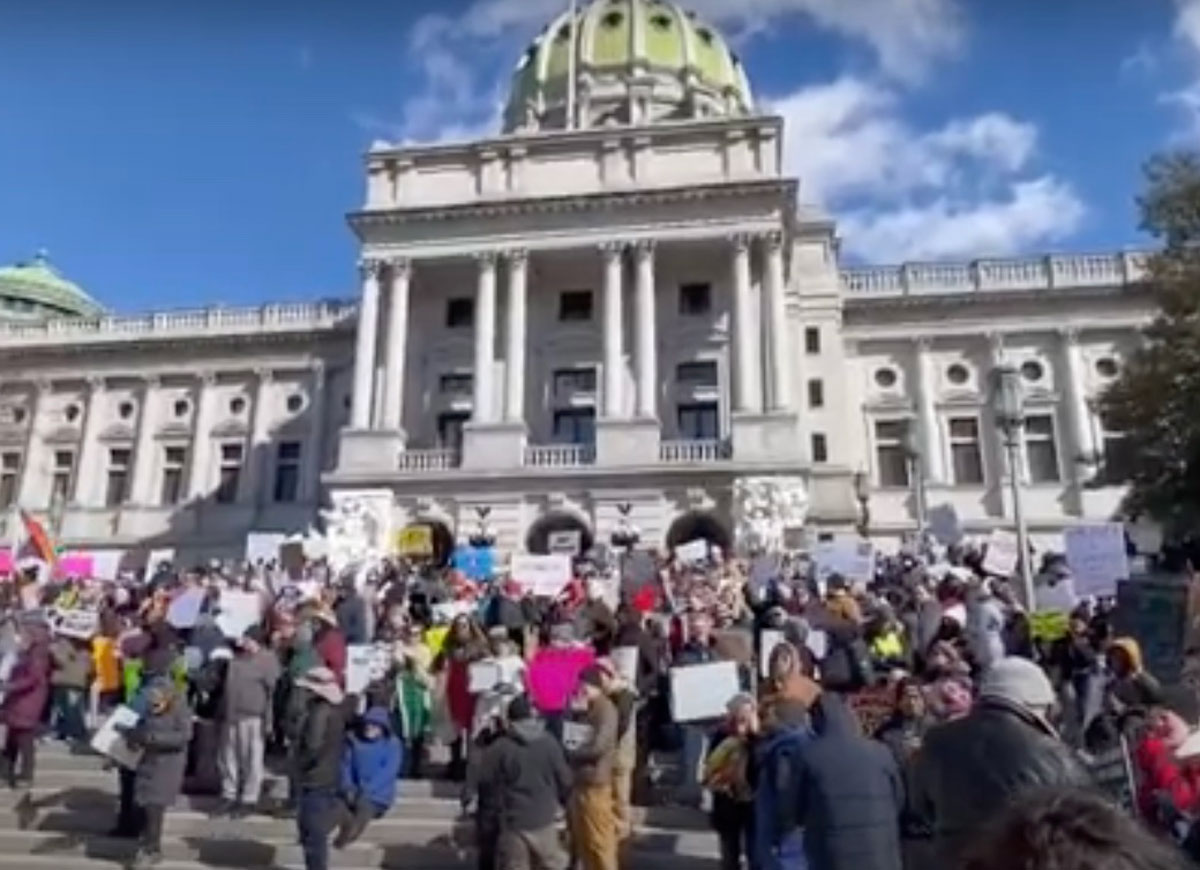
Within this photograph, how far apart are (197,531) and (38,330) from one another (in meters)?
13.3

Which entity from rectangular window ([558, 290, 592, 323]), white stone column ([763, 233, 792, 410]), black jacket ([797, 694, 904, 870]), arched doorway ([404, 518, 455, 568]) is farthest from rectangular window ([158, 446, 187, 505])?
black jacket ([797, 694, 904, 870])

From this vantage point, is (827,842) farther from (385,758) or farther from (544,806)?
(385,758)

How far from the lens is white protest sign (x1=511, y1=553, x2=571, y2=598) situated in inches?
731

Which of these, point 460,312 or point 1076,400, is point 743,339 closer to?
point 460,312

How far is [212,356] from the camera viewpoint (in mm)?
46094

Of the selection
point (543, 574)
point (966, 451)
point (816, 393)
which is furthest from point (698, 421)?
point (543, 574)

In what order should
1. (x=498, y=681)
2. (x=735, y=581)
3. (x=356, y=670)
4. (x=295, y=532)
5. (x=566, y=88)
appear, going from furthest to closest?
(x=566, y=88), (x=295, y=532), (x=735, y=581), (x=356, y=670), (x=498, y=681)

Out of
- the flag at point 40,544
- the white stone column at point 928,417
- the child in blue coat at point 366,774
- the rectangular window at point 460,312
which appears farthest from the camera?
the white stone column at point 928,417

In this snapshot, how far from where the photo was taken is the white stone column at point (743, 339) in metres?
33.9

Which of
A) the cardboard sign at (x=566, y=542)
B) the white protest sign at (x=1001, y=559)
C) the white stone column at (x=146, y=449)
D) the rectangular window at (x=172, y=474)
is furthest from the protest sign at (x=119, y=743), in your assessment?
the white stone column at (x=146, y=449)

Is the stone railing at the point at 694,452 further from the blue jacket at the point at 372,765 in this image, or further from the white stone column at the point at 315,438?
the blue jacket at the point at 372,765

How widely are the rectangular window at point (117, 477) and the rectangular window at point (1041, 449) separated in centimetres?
3594

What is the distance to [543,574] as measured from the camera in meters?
18.7

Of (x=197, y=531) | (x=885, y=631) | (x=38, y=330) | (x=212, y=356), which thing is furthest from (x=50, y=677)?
(x=38, y=330)
